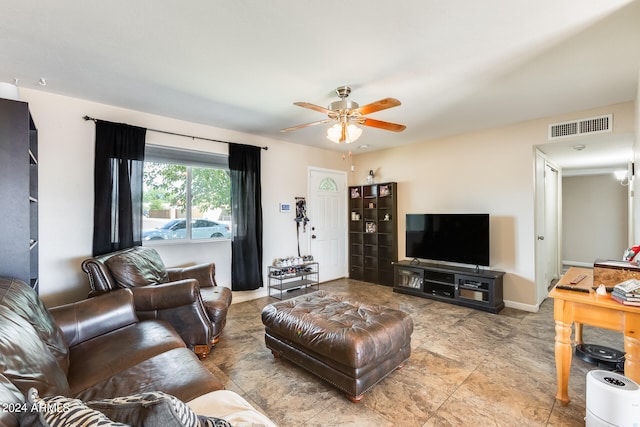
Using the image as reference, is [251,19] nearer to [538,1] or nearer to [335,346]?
[538,1]

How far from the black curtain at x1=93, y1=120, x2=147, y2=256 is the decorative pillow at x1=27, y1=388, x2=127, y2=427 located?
2.85m

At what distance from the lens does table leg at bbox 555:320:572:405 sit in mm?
1901

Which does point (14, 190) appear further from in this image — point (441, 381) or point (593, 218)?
point (593, 218)

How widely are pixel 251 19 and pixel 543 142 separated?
12.5ft

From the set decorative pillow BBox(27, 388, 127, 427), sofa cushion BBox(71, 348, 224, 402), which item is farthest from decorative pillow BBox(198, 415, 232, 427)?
sofa cushion BBox(71, 348, 224, 402)

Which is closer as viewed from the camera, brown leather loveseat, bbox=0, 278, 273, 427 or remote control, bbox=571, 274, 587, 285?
brown leather loveseat, bbox=0, 278, 273, 427

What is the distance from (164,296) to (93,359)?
0.80 m

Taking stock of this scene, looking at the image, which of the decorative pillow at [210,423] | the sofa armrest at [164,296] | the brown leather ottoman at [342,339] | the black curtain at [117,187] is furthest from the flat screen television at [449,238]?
the decorative pillow at [210,423]

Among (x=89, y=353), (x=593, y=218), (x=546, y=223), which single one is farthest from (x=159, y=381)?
(x=593, y=218)

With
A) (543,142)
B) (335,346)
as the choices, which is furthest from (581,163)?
(335,346)

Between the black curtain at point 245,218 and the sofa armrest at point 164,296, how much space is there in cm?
159

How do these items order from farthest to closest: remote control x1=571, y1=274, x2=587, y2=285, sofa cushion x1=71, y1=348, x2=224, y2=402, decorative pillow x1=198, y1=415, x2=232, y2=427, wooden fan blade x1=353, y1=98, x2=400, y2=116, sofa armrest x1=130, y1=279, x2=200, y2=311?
1. sofa armrest x1=130, y1=279, x2=200, y2=311
2. wooden fan blade x1=353, y1=98, x2=400, y2=116
3. remote control x1=571, y1=274, x2=587, y2=285
4. sofa cushion x1=71, y1=348, x2=224, y2=402
5. decorative pillow x1=198, y1=415, x2=232, y2=427

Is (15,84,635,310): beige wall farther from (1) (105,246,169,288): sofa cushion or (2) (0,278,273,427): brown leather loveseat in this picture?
(2) (0,278,273,427): brown leather loveseat

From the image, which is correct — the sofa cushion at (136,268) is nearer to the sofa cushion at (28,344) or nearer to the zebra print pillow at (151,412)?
the sofa cushion at (28,344)
